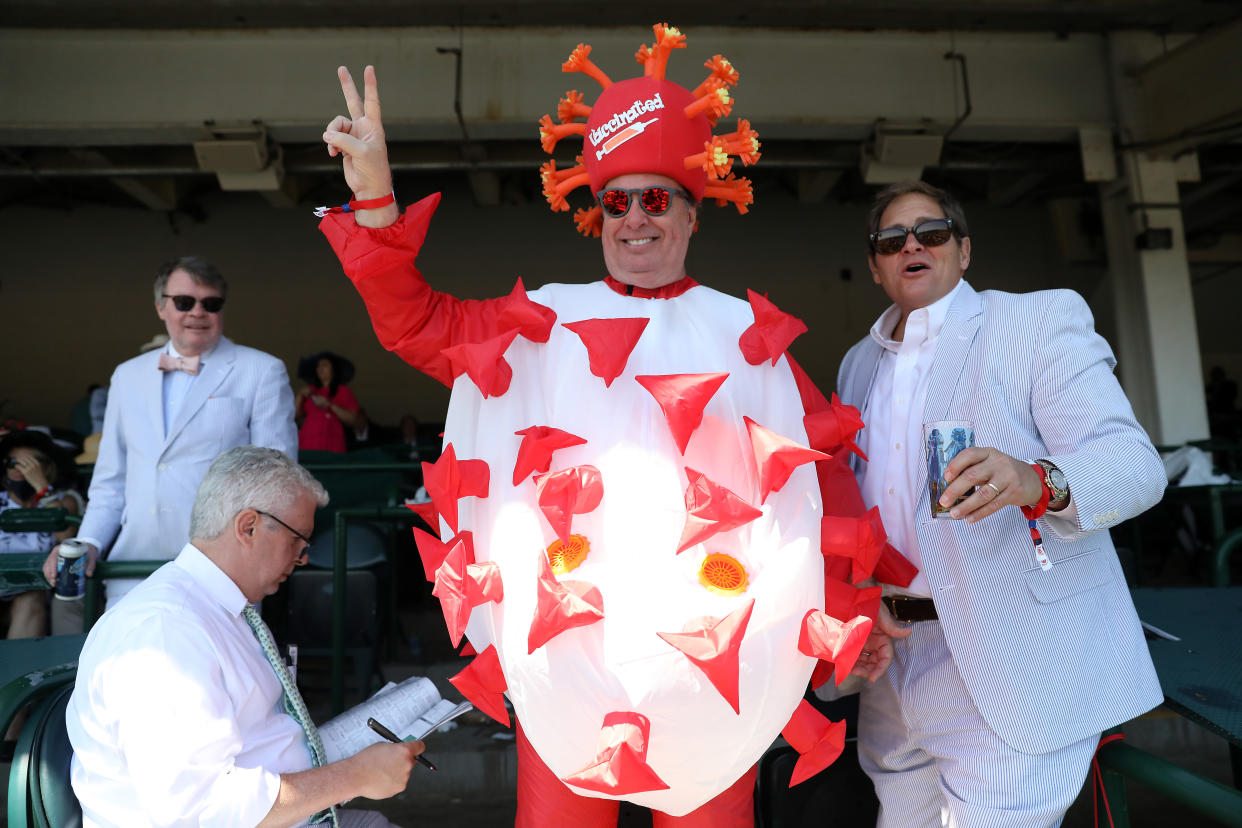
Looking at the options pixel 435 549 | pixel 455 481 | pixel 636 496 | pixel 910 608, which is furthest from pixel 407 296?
pixel 910 608

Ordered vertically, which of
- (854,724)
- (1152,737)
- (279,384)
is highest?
(279,384)

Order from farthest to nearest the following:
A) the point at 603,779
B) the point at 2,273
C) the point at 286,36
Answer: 1. the point at 2,273
2. the point at 286,36
3. the point at 603,779

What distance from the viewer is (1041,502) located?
4.96 ft

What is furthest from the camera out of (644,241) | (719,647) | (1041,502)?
(644,241)

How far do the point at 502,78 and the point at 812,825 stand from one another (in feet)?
19.3

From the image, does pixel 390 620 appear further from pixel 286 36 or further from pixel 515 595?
pixel 286 36

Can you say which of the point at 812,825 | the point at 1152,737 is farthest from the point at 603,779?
the point at 1152,737

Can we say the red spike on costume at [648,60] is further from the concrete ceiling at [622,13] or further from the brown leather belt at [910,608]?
the concrete ceiling at [622,13]

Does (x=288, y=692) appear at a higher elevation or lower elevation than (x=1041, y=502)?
lower

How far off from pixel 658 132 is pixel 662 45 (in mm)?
190

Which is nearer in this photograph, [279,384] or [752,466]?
[752,466]

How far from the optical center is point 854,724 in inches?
A: 88.1

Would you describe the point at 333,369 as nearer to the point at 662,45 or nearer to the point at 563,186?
the point at 563,186

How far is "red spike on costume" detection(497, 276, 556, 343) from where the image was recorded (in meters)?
1.57
